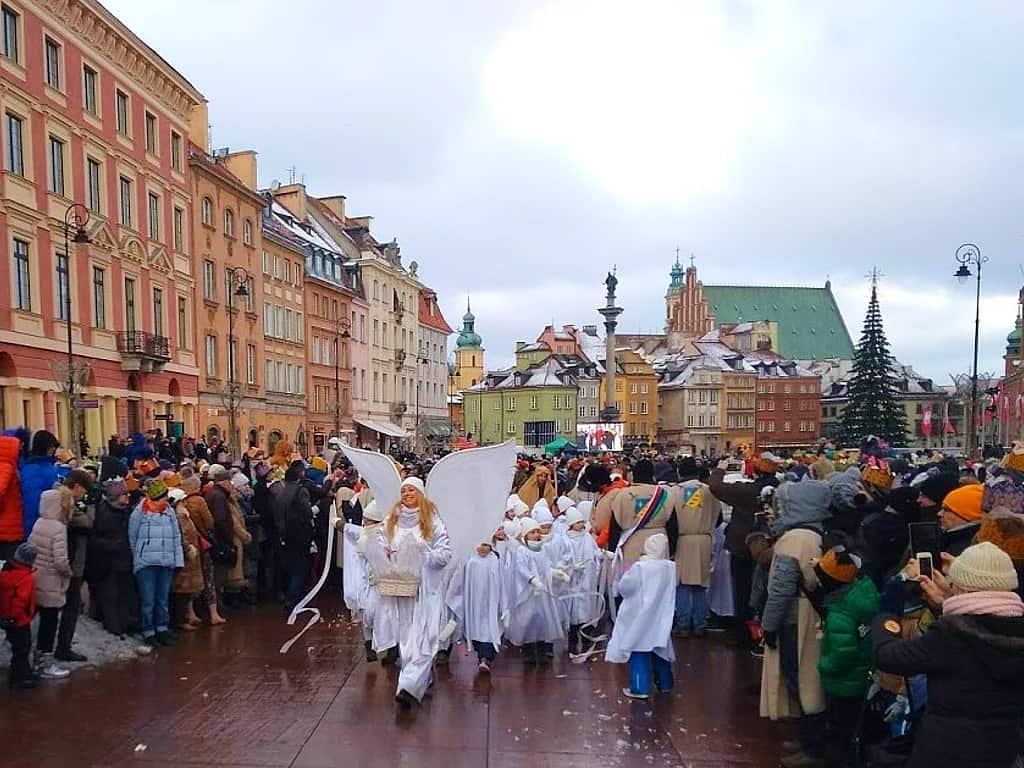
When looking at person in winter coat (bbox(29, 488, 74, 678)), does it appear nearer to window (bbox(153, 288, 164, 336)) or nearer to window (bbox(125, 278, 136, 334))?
window (bbox(125, 278, 136, 334))

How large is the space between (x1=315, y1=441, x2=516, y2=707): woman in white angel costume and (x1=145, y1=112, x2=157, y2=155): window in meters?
27.3

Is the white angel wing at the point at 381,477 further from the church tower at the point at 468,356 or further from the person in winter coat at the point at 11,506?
the church tower at the point at 468,356

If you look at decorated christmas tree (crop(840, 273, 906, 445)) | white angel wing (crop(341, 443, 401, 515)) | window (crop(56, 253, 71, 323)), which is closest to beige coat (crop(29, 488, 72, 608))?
white angel wing (crop(341, 443, 401, 515))

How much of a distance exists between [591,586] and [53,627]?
5.29 meters

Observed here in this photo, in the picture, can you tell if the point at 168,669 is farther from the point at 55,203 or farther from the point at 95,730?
the point at 55,203

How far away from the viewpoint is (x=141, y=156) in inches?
1163

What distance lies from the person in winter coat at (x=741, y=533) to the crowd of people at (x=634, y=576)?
0.09 feet

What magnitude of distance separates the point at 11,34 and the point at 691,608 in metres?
24.0

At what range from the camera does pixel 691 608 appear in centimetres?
928

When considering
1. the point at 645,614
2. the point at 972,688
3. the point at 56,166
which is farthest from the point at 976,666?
the point at 56,166

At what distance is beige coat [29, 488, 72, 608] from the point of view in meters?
7.04

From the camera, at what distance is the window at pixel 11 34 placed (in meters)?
22.0

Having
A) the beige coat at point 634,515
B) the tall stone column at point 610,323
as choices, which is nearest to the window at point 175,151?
the tall stone column at point 610,323

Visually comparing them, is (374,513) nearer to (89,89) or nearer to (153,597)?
(153,597)
